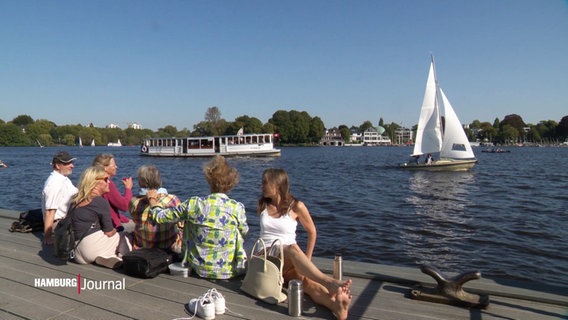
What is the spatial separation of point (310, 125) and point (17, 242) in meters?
122

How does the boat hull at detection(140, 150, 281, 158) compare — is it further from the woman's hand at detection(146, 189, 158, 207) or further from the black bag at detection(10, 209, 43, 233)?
the woman's hand at detection(146, 189, 158, 207)

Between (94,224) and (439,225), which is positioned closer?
(94,224)

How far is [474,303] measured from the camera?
3.06 metres

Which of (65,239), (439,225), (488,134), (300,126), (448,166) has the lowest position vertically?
(439,225)

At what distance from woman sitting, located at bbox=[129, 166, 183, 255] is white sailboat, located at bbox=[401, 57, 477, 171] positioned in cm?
3055

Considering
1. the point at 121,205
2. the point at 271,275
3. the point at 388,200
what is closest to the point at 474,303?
the point at 271,275

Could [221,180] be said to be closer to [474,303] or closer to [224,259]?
[224,259]

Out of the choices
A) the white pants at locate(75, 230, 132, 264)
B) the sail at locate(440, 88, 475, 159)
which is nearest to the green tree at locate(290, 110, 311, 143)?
the sail at locate(440, 88, 475, 159)

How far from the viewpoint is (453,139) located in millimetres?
34250

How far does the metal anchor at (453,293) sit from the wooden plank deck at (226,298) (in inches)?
2.2

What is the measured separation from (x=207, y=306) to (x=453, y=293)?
198cm

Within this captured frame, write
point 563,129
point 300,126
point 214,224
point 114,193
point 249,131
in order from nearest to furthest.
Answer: point 214,224
point 114,193
point 249,131
point 300,126
point 563,129

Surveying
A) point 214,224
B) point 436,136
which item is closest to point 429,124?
point 436,136

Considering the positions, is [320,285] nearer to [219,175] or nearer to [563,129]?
[219,175]
